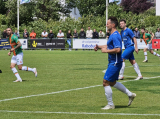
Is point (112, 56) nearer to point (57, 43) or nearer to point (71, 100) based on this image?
point (71, 100)

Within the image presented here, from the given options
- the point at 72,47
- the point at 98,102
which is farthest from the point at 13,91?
the point at 72,47

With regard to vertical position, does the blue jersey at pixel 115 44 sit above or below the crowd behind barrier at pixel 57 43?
above

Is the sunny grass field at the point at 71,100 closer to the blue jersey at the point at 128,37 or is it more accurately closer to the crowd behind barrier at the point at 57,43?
the blue jersey at the point at 128,37

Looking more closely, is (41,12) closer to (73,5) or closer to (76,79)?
(73,5)

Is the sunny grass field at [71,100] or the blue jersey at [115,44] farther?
the blue jersey at [115,44]

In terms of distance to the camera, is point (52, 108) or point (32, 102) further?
point (32, 102)

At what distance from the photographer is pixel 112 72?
834 centimetres

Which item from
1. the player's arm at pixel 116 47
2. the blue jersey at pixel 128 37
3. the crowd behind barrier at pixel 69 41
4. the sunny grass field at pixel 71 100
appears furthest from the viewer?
the crowd behind barrier at pixel 69 41

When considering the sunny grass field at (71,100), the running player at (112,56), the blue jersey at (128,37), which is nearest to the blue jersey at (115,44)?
the running player at (112,56)

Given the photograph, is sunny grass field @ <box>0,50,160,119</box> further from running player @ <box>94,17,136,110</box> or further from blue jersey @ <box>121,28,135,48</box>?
blue jersey @ <box>121,28,135,48</box>

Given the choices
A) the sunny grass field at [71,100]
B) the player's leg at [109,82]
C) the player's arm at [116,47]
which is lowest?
the sunny grass field at [71,100]

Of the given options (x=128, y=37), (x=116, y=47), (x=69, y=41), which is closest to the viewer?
(x=116, y=47)

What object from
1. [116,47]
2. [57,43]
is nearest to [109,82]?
[116,47]

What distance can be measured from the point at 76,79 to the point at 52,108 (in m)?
5.89
